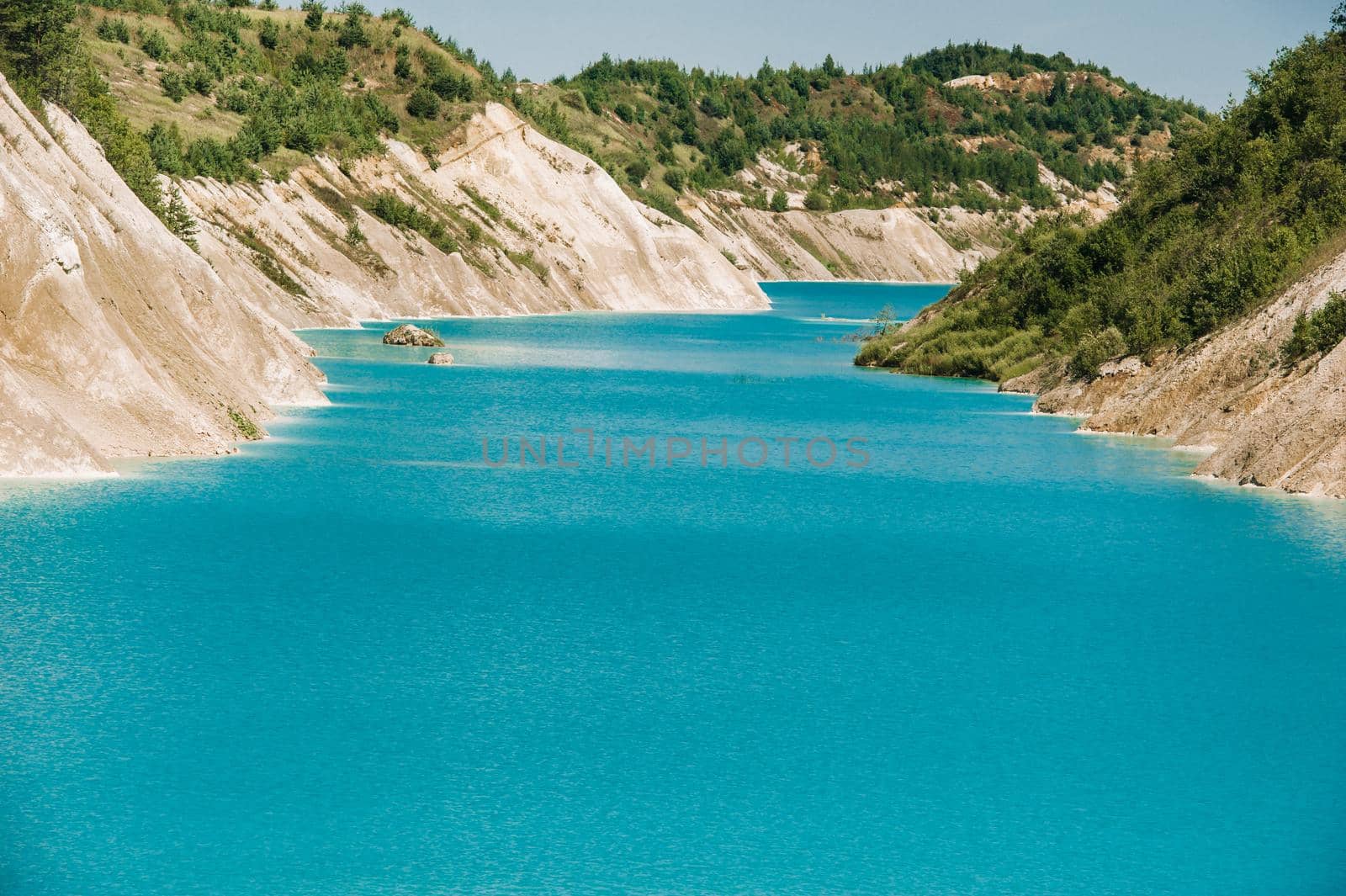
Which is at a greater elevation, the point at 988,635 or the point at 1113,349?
the point at 1113,349

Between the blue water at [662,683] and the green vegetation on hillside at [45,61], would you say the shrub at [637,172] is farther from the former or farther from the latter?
the blue water at [662,683]

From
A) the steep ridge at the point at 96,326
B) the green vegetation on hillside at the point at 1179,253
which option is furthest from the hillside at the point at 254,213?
the green vegetation on hillside at the point at 1179,253

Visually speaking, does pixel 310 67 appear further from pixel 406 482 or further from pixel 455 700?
pixel 455 700

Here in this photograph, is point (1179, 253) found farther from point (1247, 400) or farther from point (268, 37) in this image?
point (268, 37)

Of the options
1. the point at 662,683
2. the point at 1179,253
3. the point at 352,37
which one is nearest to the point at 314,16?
the point at 352,37

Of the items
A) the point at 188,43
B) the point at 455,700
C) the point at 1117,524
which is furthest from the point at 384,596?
the point at 188,43

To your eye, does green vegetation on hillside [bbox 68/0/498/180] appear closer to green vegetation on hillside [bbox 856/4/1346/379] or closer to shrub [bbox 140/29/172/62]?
shrub [bbox 140/29/172/62]
